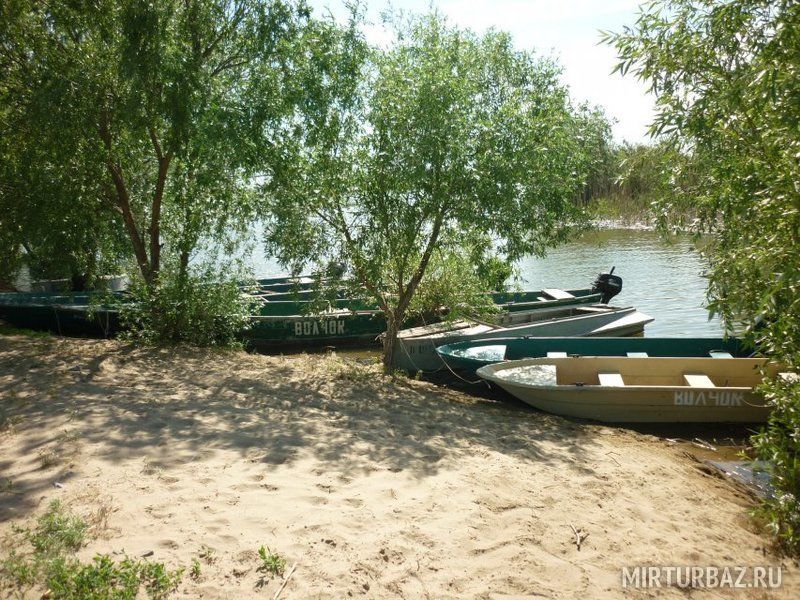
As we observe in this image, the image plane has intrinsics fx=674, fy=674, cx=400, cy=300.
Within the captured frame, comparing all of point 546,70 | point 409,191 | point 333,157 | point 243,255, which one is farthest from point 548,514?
point 243,255

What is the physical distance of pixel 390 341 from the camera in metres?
10.8

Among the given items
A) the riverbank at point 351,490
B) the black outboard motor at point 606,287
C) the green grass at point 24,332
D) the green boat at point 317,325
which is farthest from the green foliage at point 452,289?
the green grass at point 24,332

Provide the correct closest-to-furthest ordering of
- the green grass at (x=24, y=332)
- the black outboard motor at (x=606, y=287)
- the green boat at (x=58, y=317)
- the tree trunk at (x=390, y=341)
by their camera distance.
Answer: the tree trunk at (x=390, y=341) → the green grass at (x=24, y=332) → the green boat at (x=58, y=317) → the black outboard motor at (x=606, y=287)

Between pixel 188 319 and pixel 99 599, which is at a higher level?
pixel 188 319

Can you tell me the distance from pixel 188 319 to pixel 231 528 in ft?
23.4

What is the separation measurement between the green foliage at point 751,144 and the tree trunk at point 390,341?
4969 mm

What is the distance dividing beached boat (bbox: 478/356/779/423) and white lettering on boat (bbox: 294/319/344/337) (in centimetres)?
488

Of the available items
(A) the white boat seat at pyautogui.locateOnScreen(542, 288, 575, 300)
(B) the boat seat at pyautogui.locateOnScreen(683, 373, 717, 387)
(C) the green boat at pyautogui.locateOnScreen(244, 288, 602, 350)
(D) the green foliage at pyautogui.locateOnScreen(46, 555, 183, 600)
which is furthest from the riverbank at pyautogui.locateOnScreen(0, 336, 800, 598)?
(A) the white boat seat at pyautogui.locateOnScreen(542, 288, 575, 300)

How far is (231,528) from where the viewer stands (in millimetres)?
4395

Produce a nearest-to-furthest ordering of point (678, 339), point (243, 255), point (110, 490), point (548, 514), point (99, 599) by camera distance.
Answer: point (99, 599)
point (110, 490)
point (548, 514)
point (678, 339)
point (243, 255)

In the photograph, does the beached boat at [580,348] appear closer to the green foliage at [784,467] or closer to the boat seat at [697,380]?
the boat seat at [697,380]

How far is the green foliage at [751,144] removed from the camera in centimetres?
439

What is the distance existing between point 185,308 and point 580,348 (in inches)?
255

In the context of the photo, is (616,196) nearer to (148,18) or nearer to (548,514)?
(148,18)
